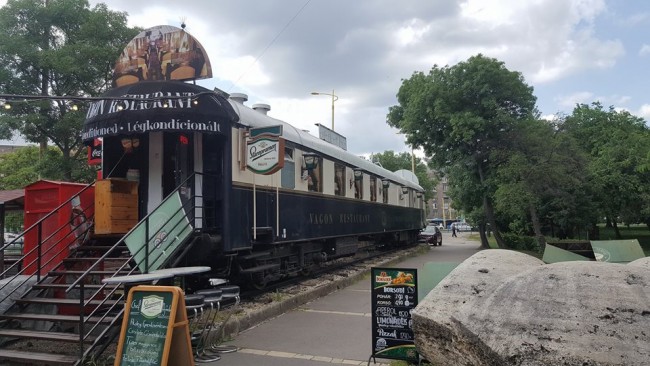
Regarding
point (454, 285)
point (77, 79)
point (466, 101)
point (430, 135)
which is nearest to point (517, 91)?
point (466, 101)

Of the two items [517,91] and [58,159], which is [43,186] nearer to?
[58,159]

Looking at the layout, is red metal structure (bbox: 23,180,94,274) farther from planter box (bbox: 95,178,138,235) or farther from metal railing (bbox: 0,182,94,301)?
planter box (bbox: 95,178,138,235)

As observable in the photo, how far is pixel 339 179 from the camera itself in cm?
1411

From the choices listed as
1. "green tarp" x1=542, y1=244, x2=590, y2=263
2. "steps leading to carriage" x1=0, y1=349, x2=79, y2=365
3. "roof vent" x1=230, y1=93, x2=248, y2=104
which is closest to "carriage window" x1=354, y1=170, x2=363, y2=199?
"roof vent" x1=230, y1=93, x2=248, y2=104

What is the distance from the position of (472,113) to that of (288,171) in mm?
13817

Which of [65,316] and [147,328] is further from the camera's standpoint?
[65,316]

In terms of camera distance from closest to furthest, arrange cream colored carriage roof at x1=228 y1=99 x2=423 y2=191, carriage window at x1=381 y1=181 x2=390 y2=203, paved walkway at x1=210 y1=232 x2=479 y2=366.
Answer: paved walkway at x1=210 y1=232 x2=479 y2=366, cream colored carriage roof at x1=228 y1=99 x2=423 y2=191, carriage window at x1=381 y1=181 x2=390 y2=203

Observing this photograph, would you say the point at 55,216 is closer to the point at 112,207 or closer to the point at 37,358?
the point at 112,207

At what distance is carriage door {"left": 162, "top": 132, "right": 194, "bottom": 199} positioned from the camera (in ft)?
29.1

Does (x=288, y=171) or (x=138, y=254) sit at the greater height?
(x=288, y=171)

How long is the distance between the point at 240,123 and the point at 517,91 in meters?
16.8

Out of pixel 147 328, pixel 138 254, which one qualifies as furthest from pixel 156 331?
pixel 138 254

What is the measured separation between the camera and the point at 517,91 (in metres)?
22.1

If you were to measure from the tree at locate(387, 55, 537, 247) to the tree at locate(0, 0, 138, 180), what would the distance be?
Result: 44.7 ft
